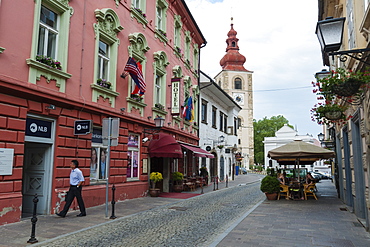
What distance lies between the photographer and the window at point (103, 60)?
12.4 m

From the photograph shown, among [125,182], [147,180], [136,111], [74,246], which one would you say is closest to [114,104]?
[136,111]

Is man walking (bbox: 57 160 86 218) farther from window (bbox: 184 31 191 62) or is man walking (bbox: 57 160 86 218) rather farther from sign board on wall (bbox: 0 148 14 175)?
window (bbox: 184 31 191 62)

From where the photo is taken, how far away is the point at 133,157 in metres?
14.3

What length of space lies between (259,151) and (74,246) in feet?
284

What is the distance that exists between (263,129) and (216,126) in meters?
67.1

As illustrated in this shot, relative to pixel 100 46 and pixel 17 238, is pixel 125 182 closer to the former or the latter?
pixel 100 46

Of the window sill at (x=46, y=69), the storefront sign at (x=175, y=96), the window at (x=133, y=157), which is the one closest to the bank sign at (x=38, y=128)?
the window sill at (x=46, y=69)

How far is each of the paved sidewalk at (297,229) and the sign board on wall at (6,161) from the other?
17.6 ft

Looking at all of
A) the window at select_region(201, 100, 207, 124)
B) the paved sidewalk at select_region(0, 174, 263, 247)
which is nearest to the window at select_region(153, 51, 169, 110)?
the paved sidewalk at select_region(0, 174, 263, 247)

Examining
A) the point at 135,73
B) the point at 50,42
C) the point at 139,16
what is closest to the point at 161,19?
the point at 139,16

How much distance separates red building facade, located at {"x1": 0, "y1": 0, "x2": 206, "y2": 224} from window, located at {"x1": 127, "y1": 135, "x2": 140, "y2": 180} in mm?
44

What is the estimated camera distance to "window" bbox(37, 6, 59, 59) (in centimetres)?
955

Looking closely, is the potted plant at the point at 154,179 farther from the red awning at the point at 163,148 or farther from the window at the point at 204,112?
the window at the point at 204,112

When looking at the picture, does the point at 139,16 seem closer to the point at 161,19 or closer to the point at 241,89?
the point at 161,19
